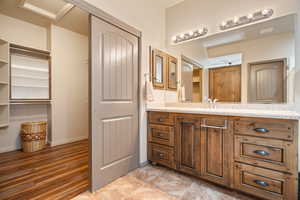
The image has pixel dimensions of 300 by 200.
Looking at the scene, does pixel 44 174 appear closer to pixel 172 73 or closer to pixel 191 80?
pixel 172 73

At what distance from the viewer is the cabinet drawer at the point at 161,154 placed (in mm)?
1936

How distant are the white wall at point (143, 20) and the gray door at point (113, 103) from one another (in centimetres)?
14

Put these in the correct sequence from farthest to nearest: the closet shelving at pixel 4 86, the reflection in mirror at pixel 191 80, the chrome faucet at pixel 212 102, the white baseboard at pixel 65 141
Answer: the white baseboard at pixel 65 141 < the closet shelving at pixel 4 86 < the reflection in mirror at pixel 191 80 < the chrome faucet at pixel 212 102

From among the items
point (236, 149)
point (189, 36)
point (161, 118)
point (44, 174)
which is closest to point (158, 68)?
point (189, 36)

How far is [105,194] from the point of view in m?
1.52

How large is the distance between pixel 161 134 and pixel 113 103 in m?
0.82

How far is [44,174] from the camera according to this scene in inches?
74.5

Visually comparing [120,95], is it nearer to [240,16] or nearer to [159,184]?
[159,184]

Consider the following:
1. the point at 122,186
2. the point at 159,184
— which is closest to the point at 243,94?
the point at 159,184

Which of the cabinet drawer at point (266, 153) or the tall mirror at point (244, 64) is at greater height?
the tall mirror at point (244, 64)

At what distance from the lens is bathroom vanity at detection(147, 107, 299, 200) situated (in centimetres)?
122

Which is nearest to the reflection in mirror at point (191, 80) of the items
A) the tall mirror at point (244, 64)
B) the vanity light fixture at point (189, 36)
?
A: the tall mirror at point (244, 64)

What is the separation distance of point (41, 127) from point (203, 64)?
331cm

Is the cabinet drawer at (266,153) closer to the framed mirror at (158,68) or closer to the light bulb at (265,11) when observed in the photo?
the framed mirror at (158,68)
